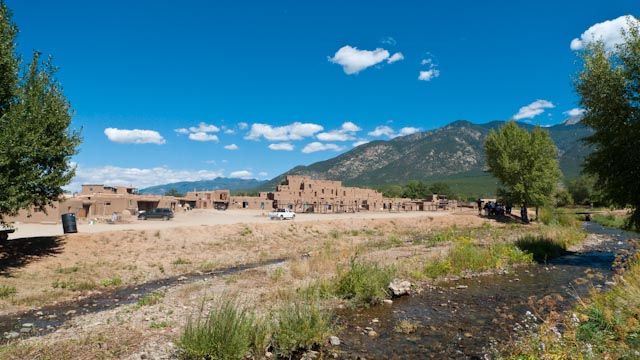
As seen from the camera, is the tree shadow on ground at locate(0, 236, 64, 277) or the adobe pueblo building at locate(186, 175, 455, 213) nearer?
the tree shadow on ground at locate(0, 236, 64, 277)

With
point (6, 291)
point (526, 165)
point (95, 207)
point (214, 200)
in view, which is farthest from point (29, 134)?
point (214, 200)

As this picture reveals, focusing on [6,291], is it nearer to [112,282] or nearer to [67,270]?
[67,270]

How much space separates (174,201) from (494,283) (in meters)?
63.1

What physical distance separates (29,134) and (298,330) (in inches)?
617

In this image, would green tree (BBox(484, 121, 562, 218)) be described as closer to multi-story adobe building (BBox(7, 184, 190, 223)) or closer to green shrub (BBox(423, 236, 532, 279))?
green shrub (BBox(423, 236, 532, 279))

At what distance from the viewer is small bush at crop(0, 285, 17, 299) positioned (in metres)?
14.8

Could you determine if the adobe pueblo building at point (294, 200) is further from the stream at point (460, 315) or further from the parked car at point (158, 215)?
the stream at point (460, 315)

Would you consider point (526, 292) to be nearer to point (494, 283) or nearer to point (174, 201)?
point (494, 283)

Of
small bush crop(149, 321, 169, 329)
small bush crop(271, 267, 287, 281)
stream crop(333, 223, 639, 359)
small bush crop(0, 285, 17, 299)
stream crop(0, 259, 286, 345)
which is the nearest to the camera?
stream crop(333, 223, 639, 359)

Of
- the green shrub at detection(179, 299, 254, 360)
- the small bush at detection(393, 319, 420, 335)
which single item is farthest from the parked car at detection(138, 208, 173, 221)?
the green shrub at detection(179, 299, 254, 360)

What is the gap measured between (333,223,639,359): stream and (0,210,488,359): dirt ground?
3697 mm

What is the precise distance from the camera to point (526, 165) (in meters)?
46.4

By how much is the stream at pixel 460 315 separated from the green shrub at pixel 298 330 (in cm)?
70

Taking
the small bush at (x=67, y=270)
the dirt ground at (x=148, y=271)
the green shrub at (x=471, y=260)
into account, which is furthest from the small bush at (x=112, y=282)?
the green shrub at (x=471, y=260)
